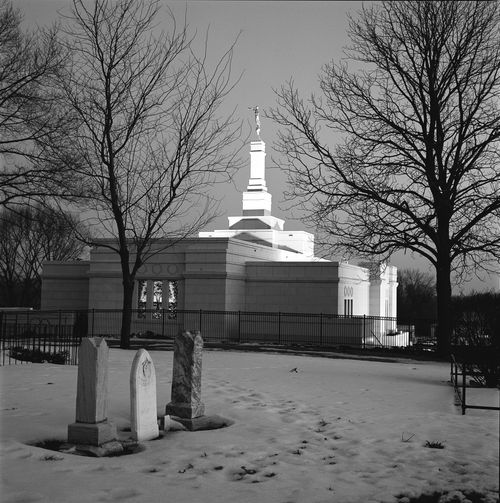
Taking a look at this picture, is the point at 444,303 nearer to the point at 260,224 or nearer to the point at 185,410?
the point at 185,410

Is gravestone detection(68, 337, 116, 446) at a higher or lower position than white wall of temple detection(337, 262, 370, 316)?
lower

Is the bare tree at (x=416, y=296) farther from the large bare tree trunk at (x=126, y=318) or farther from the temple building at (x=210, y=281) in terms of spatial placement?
the large bare tree trunk at (x=126, y=318)

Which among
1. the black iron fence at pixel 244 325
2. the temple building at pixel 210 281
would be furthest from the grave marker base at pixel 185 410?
the temple building at pixel 210 281

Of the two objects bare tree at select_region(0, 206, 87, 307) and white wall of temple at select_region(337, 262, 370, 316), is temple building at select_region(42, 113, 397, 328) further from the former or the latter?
bare tree at select_region(0, 206, 87, 307)

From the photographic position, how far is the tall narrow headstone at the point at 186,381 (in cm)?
884

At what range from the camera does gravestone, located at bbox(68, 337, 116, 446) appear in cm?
733

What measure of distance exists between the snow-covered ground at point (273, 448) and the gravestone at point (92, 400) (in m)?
0.43

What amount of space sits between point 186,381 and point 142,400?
3.54 feet

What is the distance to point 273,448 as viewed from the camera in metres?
7.47

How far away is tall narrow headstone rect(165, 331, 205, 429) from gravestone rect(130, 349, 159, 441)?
65 centimetres

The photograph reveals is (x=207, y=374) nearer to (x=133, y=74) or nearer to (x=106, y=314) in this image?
(x=133, y=74)

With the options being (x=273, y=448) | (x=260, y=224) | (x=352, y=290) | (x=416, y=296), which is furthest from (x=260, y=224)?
(x=416, y=296)

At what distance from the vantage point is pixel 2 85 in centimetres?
1897

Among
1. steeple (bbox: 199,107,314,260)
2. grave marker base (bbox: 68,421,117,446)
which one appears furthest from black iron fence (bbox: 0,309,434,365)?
grave marker base (bbox: 68,421,117,446)
